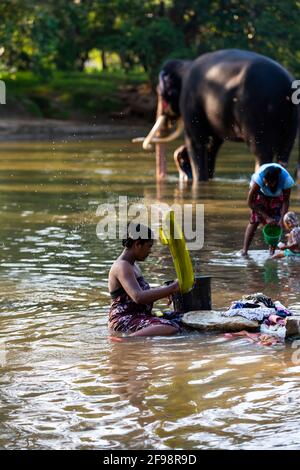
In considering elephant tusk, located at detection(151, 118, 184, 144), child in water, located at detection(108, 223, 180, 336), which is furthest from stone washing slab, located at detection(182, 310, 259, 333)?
elephant tusk, located at detection(151, 118, 184, 144)

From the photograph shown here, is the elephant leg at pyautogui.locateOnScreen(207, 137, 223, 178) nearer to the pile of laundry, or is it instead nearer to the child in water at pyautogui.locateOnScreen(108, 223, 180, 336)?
the pile of laundry

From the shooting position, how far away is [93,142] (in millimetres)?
27578

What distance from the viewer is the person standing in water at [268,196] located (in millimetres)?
11125

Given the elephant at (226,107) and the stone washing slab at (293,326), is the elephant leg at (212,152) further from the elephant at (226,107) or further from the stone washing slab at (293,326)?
the stone washing slab at (293,326)

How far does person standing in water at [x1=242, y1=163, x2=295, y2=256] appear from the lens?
438 inches

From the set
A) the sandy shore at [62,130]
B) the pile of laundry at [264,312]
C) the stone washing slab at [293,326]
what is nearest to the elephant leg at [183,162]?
the sandy shore at [62,130]

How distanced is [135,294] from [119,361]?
0.74 metres

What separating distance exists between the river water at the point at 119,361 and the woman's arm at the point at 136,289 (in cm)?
27

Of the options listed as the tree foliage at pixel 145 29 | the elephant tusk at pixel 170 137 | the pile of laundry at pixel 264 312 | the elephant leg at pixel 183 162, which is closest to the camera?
the pile of laundry at pixel 264 312

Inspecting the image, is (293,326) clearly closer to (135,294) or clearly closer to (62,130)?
(135,294)

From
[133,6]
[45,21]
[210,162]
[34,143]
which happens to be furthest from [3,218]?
[133,6]

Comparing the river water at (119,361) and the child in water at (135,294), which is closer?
the river water at (119,361)

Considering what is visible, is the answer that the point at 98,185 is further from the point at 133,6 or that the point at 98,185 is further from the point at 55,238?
the point at 133,6
